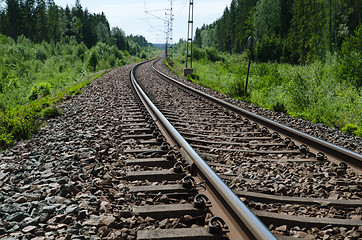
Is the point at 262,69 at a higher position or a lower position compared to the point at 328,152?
higher

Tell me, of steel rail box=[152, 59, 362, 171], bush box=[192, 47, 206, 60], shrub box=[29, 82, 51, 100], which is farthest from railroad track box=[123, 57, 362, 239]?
bush box=[192, 47, 206, 60]

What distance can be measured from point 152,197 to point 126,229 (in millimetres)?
556

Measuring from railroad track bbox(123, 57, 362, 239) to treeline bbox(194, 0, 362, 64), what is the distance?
98.6 ft

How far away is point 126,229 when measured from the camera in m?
2.01

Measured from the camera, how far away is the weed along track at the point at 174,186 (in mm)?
1984

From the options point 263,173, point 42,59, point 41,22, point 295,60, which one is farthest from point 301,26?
point 41,22

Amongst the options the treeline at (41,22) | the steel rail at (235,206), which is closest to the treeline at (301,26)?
the steel rail at (235,206)

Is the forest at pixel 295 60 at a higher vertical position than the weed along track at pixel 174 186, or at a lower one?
higher

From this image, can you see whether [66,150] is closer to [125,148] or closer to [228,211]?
[125,148]

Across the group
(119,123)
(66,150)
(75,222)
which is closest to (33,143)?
(66,150)

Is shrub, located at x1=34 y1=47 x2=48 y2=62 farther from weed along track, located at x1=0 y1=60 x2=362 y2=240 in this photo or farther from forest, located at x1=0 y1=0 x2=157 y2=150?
weed along track, located at x1=0 y1=60 x2=362 y2=240

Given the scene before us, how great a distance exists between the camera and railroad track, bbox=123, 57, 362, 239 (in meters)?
2.08

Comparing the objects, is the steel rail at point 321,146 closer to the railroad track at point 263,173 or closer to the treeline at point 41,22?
the railroad track at point 263,173

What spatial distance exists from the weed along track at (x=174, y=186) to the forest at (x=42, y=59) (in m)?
1.58
